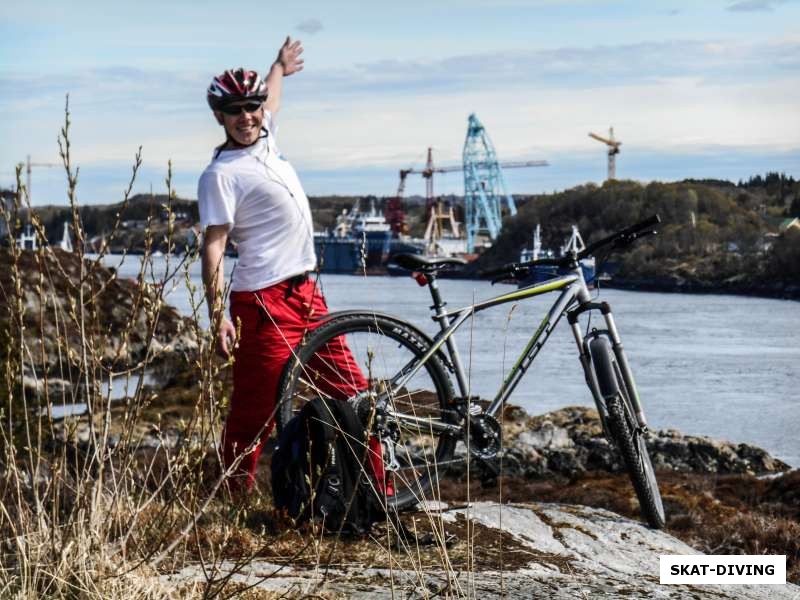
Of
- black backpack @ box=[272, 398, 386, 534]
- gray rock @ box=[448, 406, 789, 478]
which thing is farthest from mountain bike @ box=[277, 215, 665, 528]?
gray rock @ box=[448, 406, 789, 478]

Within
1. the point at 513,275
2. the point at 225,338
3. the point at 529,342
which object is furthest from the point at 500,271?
the point at 225,338

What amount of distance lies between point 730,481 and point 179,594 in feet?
27.1

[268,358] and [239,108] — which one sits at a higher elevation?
[239,108]

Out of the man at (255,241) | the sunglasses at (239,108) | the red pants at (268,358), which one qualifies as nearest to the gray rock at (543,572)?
the red pants at (268,358)

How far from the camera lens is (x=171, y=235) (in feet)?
8.39

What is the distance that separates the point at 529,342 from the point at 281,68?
133cm

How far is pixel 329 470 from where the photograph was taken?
11.7 ft

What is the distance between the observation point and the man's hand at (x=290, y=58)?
179 inches

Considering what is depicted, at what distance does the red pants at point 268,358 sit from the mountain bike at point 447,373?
2 cm

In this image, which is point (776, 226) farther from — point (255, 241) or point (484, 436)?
point (255, 241)

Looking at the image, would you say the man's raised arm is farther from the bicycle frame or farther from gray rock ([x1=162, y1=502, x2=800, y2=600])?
gray rock ([x1=162, y1=502, x2=800, y2=600])

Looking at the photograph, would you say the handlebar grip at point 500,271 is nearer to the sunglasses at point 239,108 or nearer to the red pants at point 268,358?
the red pants at point 268,358

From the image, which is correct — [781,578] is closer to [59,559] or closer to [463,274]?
[59,559]

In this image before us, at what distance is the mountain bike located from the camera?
12.7 feet
